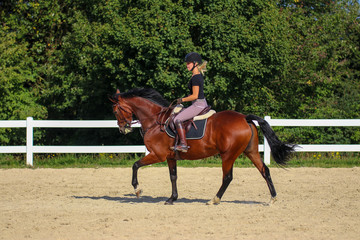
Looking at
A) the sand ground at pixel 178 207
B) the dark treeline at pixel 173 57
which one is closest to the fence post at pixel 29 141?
the sand ground at pixel 178 207

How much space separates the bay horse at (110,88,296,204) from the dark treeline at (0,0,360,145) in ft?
21.9

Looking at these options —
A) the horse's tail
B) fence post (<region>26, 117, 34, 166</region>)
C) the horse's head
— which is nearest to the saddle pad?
the horse's tail

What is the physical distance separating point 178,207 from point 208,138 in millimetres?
1360

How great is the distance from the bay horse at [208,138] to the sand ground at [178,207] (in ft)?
2.28

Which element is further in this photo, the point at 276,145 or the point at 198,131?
the point at 276,145

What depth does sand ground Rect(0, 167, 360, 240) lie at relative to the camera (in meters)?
6.59

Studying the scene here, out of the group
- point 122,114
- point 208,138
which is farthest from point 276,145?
point 122,114

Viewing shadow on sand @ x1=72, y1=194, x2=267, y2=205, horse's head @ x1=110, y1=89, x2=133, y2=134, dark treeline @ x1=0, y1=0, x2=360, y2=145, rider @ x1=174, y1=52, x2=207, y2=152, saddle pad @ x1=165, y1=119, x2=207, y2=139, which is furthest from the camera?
dark treeline @ x1=0, y1=0, x2=360, y2=145

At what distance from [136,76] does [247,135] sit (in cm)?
918

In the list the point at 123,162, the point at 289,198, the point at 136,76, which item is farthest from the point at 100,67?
the point at 289,198

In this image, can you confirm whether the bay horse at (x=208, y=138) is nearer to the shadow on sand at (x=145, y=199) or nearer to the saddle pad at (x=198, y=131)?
the saddle pad at (x=198, y=131)

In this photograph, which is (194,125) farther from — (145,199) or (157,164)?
(157,164)

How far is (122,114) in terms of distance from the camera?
9.27 meters

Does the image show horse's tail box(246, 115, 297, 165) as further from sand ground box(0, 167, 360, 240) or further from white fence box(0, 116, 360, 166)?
white fence box(0, 116, 360, 166)
